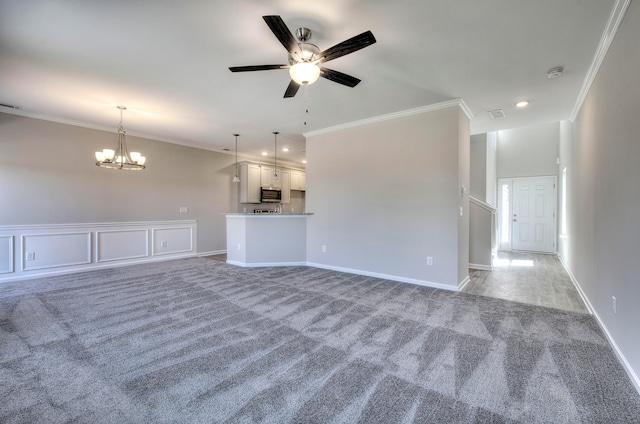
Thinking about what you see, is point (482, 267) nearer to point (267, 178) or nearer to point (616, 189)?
point (616, 189)

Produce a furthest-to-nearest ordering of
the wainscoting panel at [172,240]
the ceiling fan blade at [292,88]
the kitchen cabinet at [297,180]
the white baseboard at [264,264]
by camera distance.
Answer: the kitchen cabinet at [297,180] → the wainscoting panel at [172,240] → the white baseboard at [264,264] → the ceiling fan blade at [292,88]

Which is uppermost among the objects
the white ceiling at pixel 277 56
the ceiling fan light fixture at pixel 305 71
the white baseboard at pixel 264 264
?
the white ceiling at pixel 277 56

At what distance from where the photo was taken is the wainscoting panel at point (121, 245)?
17.0ft

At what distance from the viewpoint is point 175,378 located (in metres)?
1.86

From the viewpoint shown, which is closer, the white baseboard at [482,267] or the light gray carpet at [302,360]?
the light gray carpet at [302,360]

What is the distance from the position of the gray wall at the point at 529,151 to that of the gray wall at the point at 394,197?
447 centimetres

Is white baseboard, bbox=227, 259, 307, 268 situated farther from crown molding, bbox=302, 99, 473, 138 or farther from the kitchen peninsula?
crown molding, bbox=302, 99, 473, 138

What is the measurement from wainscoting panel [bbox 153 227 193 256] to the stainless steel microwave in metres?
2.06

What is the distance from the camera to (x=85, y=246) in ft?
16.3

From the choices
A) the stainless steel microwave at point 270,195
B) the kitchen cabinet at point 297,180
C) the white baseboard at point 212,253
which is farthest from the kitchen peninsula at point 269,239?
the kitchen cabinet at point 297,180

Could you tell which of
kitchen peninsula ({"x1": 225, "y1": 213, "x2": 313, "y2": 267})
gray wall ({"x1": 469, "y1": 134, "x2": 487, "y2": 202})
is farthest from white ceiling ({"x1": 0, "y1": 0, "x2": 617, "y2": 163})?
kitchen peninsula ({"x1": 225, "y1": 213, "x2": 313, "y2": 267})

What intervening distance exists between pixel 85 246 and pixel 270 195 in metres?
4.20

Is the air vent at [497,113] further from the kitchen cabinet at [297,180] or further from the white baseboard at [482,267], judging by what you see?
the kitchen cabinet at [297,180]

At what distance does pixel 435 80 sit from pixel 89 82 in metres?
4.14
